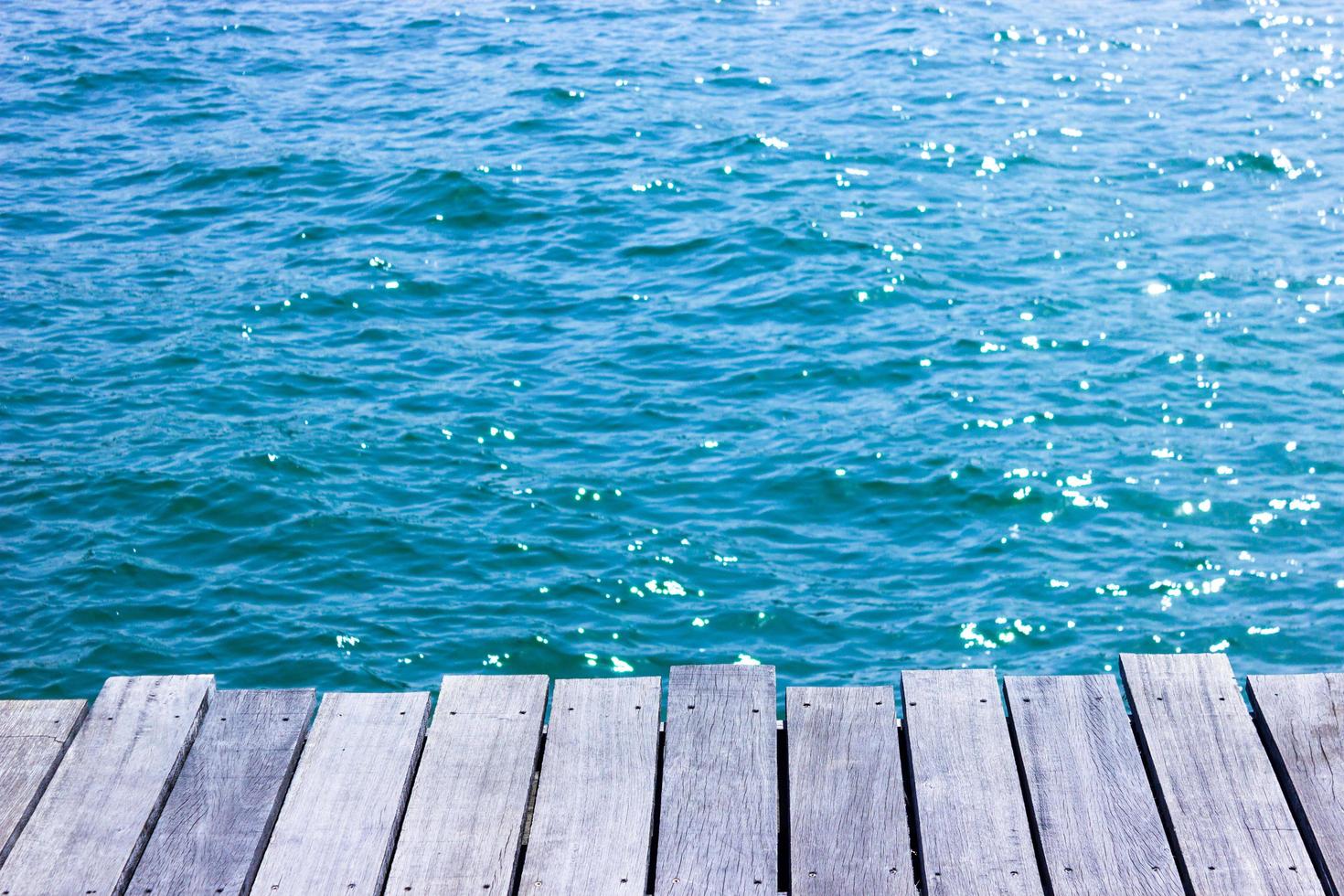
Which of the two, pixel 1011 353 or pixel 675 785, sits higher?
pixel 675 785

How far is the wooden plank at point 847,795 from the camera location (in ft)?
10.9

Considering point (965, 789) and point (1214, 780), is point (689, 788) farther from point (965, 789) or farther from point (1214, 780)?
point (1214, 780)

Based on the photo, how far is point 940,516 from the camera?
8188mm

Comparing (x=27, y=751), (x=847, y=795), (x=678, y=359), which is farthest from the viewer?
(x=678, y=359)

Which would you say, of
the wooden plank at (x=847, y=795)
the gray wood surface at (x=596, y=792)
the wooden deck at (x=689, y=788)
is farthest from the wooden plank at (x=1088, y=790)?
the gray wood surface at (x=596, y=792)

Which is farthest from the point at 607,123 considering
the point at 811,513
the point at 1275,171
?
the point at 811,513

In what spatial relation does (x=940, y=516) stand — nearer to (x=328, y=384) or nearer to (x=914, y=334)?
(x=914, y=334)

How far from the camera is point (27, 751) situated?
12.2 ft

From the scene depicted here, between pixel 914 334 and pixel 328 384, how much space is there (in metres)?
3.90

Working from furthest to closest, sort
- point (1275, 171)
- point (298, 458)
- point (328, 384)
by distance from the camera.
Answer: point (1275, 171) < point (328, 384) < point (298, 458)

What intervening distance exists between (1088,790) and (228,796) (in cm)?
207

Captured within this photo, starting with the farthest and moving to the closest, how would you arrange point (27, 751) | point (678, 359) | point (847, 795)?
point (678, 359) → point (27, 751) → point (847, 795)

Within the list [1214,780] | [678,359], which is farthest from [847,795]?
[678,359]

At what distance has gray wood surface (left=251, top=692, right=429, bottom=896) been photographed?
334 centimetres
